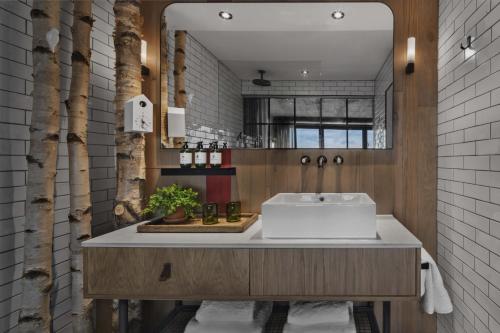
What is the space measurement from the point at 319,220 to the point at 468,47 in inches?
45.4

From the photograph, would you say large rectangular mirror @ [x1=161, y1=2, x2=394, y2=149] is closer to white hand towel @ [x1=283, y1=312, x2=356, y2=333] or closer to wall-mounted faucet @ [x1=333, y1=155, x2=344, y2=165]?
wall-mounted faucet @ [x1=333, y1=155, x2=344, y2=165]

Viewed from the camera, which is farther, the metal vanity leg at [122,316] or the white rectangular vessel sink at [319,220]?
the metal vanity leg at [122,316]

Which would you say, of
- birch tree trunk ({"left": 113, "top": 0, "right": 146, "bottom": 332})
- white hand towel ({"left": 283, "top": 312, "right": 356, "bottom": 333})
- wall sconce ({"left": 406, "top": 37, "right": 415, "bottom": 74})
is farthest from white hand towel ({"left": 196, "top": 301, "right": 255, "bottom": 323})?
wall sconce ({"left": 406, "top": 37, "right": 415, "bottom": 74})

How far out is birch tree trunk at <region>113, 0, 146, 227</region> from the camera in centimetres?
219

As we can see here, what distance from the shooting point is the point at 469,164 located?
1760 millimetres

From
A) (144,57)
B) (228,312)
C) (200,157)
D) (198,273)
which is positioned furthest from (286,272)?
(144,57)

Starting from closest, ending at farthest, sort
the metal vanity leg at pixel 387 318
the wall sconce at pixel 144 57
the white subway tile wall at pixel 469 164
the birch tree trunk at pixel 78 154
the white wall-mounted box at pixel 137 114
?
the white subway tile wall at pixel 469 164 → the metal vanity leg at pixel 387 318 → the birch tree trunk at pixel 78 154 → the white wall-mounted box at pixel 137 114 → the wall sconce at pixel 144 57

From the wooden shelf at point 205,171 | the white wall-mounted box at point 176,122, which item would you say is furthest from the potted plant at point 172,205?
the white wall-mounted box at point 176,122

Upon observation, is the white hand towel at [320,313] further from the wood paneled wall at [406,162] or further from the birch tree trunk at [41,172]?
the birch tree trunk at [41,172]

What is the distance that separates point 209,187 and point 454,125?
5.05ft

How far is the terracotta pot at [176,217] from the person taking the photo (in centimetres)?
202

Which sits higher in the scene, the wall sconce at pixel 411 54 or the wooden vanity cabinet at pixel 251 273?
the wall sconce at pixel 411 54

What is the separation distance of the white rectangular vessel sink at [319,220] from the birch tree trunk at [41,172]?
1.10m

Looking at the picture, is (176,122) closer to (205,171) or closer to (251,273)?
(205,171)
